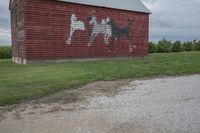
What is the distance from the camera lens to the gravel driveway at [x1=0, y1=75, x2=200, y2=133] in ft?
14.4

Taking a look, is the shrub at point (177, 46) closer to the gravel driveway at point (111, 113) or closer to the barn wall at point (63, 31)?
the barn wall at point (63, 31)

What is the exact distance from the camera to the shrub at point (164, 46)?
32.4 m

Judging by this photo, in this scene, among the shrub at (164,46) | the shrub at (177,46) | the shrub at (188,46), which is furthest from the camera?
the shrub at (188,46)

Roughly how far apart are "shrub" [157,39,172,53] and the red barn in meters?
12.4

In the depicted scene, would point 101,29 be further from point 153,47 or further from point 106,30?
point 153,47

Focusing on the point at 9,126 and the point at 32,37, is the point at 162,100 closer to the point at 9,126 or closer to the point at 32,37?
the point at 9,126

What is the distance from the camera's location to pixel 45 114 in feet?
17.3

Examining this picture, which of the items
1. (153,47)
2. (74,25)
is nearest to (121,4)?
(74,25)

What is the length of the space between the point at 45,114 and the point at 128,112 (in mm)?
1656

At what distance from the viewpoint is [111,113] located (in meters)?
5.26

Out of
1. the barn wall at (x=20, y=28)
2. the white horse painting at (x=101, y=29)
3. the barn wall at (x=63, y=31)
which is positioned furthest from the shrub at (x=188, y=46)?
the barn wall at (x=20, y=28)

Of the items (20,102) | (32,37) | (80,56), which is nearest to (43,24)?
(32,37)

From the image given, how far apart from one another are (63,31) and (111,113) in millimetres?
11278

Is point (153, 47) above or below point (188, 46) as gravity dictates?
below
